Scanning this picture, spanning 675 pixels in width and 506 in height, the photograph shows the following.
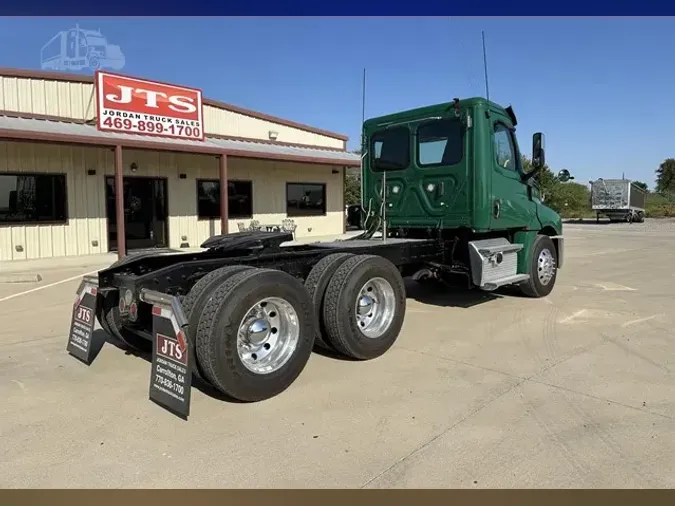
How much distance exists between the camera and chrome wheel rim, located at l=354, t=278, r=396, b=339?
5285mm

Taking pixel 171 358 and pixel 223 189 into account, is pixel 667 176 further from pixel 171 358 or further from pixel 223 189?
pixel 171 358

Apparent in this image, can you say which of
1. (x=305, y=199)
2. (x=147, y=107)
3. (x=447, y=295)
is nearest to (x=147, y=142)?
(x=147, y=107)

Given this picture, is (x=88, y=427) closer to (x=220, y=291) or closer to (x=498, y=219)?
→ (x=220, y=291)

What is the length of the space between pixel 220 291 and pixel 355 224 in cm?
454

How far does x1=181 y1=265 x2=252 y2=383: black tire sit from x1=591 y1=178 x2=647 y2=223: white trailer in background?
37175 mm

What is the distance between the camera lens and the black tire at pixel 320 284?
195 inches

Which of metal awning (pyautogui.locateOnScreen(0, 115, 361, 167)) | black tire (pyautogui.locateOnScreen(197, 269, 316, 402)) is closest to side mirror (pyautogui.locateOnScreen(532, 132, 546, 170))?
black tire (pyautogui.locateOnScreen(197, 269, 316, 402))

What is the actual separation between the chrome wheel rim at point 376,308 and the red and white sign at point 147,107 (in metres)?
11.0

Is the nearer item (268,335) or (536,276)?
(268,335)

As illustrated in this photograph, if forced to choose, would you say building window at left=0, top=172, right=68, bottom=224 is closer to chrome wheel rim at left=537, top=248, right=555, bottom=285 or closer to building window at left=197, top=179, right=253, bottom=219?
building window at left=197, top=179, right=253, bottom=219

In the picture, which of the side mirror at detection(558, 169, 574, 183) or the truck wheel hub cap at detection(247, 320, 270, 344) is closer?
the truck wheel hub cap at detection(247, 320, 270, 344)

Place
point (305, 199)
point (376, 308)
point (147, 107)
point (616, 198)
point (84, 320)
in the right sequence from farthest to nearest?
point (616, 198) < point (305, 199) < point (147, 107) < point (376, 308) < point (84, 320)

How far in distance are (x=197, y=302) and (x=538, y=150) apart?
17.2 feet

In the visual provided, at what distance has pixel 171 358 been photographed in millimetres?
3734
